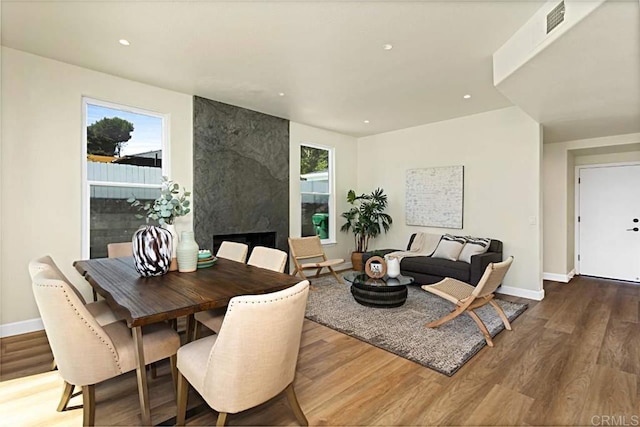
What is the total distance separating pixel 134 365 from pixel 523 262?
5016 mm

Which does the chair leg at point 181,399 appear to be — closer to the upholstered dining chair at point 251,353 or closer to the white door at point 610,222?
the upholstered dining chair at point 251,353

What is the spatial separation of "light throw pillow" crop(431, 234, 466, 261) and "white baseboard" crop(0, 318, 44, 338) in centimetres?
522

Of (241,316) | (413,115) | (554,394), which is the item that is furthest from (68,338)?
(413,115)

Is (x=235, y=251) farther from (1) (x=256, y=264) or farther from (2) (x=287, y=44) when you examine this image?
(2) (x=287, y=44)

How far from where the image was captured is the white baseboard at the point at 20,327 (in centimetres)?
312

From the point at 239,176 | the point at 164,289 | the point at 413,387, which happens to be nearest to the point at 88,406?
the point at 164,289

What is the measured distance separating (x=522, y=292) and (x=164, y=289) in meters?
4.86

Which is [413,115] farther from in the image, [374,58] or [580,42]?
[580,42]

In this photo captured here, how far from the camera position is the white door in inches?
211

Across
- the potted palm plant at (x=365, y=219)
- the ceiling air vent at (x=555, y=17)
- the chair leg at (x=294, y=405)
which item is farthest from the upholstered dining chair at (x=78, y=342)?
the potted palm plant at (x=365, y=219)

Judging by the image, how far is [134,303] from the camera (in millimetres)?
1648

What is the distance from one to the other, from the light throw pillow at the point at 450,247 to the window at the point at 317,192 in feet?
7.06

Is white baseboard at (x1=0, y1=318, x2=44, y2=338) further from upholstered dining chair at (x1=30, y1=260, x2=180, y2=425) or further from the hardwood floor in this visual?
upholstered dining chair at (x1=30, y1=260, x2=180, y2=425)

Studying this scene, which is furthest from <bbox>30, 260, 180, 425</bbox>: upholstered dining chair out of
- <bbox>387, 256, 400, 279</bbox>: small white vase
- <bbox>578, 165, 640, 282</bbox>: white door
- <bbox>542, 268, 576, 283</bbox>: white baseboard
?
<bbox>578, 165, 640, 282</bbox>: white door
